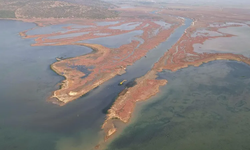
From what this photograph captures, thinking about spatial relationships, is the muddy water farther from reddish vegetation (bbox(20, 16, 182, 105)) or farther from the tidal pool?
the tidal pool

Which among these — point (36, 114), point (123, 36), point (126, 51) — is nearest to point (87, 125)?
point (36, 114)

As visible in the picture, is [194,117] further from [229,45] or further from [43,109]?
[229,45]

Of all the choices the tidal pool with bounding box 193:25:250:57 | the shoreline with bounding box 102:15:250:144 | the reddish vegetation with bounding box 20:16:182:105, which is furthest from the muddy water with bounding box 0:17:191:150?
the tidal pool with bounding box 193:25:250:57

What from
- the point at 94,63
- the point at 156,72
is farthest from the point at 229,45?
the point at 94,63

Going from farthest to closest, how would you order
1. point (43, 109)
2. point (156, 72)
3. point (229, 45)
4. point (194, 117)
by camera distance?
1. point (229, 45)
2. point (156, 72)
3. point (43, 109)
4. point (194, 117)

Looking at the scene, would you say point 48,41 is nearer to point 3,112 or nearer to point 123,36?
point 123,36

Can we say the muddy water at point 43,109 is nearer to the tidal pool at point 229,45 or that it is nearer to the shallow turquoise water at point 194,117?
the shallow turquoise water at point 194,117
